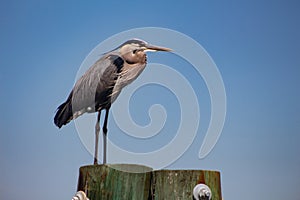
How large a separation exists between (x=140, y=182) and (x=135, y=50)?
5.60ft

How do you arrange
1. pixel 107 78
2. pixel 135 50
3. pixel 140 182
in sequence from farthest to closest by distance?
pixel 107 78, pixel 135 50, pixel 140 182

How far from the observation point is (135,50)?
13.4 feet

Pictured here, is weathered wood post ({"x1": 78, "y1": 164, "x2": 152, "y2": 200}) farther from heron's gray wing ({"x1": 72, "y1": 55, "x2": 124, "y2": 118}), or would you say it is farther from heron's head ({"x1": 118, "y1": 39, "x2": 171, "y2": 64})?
heron's head ({"x1": 118, "y1": 39, "x2": 171, "y2": 64})

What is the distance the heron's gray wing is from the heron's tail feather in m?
0.07

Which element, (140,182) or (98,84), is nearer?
(140,182)

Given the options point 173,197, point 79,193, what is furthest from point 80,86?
point 173,197

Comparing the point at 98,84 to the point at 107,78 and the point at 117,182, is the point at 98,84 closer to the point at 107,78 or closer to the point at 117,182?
the point at 107,78

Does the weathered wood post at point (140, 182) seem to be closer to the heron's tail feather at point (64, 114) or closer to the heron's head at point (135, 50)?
the heron's tail feather at point (64, 114)

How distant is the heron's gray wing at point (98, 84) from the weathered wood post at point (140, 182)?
4.15 feet

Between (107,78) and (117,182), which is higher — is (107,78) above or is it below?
above

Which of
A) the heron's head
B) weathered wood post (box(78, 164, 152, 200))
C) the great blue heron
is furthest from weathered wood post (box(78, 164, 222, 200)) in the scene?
the heron's head

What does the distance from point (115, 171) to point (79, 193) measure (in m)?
0.30

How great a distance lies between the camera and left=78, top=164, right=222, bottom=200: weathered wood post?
2.64 metres

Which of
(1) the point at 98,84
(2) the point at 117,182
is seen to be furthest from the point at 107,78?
(2) the point at 117,182
